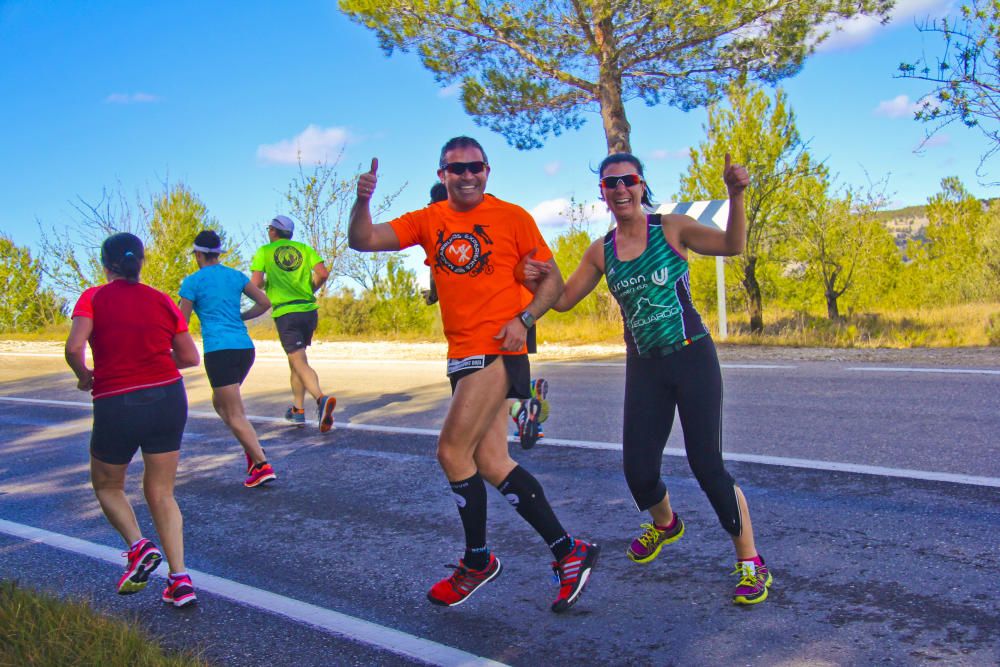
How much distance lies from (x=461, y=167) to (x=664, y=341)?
114cm

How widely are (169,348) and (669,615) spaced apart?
2543 mm

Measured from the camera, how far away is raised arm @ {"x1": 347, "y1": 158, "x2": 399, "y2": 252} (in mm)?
3609

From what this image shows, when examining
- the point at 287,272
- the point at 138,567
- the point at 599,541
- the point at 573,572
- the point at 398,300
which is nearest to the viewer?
the point at 573,572

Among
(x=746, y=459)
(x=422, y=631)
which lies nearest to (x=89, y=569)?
(x=422, y=631)

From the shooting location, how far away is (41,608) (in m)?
3.45

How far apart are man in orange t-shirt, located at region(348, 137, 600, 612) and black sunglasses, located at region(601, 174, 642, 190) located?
0.39 meters

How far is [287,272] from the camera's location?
7.99 m

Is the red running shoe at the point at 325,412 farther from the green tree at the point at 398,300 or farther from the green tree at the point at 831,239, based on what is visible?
the green tree at the point at 398,300

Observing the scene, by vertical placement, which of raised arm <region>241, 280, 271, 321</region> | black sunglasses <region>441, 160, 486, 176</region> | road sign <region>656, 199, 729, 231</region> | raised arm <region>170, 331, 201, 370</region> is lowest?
raised arm <region>170, 331, 201, 370</region>

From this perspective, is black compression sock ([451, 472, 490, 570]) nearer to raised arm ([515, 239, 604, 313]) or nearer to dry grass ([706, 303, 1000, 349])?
raised arm ([515, 239, 604, 313])

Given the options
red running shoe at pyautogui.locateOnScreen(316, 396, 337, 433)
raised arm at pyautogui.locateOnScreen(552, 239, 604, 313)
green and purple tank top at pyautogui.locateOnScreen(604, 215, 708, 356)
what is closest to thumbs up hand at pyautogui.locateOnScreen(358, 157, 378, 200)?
raised arm at pyautogui.locateOnScreen(552, 239, 604, 313)

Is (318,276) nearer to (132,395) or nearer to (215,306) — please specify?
(215,306)

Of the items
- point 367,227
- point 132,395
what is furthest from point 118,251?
point 367,227

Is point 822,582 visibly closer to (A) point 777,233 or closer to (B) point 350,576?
(B) point 350,576
